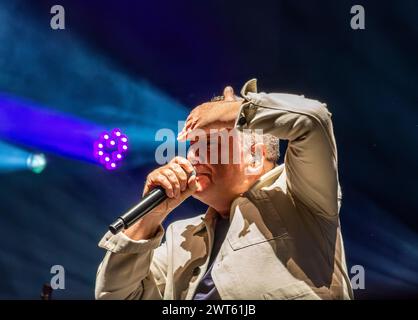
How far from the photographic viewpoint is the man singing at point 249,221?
1.31 metres

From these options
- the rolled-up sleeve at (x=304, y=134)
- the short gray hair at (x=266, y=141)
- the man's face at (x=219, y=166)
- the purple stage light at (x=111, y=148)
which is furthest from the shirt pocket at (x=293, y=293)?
the purple stage light at (x=111, y=148)

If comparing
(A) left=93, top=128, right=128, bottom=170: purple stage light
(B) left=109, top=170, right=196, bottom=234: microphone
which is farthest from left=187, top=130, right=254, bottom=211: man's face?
(A) left=93, top=128, right=128, bottom=170: purple stage light

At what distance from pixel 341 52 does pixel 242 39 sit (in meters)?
0.38

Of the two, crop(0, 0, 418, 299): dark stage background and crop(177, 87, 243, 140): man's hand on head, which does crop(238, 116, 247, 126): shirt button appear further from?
crop(0, 0, 418, 299): dark stage background

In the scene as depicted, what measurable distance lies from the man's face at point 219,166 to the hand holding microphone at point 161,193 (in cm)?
10

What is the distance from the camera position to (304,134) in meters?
1.29

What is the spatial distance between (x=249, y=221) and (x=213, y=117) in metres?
0.26

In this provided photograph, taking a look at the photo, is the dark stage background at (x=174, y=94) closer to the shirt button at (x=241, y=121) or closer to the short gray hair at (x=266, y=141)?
the short gray hair at (x=266, y=141)

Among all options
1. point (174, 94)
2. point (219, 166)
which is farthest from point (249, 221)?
point (174, 94)

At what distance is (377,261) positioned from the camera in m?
2.15

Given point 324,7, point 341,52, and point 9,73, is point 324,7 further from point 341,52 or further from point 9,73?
point 9,73

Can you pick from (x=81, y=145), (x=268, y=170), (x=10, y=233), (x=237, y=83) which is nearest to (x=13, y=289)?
(x=10, y=233)

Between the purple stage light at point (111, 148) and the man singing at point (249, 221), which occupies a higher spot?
the purple stage light at point (111, 148)

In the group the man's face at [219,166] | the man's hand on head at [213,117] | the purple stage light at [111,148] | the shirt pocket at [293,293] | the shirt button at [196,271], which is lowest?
the shirt pocket at [293,293]
